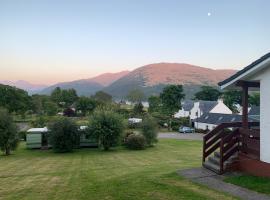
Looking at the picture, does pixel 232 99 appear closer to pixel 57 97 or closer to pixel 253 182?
pixel 57 97

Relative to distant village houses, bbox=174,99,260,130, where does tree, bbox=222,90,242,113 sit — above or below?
above

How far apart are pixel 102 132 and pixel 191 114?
180 feet

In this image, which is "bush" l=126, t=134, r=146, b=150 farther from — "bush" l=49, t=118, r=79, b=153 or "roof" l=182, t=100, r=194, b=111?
"roof" l=182, t=100, r=194, b=111

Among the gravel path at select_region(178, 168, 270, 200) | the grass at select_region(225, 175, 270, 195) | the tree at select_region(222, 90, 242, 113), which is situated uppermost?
the tree at select_region(222, 90, 242, 113)

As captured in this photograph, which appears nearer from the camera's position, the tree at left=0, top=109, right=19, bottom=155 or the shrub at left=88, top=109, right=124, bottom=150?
the tree at left=0, top=109, right=19, bottom=155

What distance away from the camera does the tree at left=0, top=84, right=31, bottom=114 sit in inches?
3395

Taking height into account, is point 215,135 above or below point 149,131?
above

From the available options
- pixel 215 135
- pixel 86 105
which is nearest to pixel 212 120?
pixel 86 105

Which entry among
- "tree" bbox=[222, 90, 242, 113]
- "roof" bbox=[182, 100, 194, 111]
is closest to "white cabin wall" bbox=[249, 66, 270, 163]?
"roof" bbox=[182, 100, 194, 111]

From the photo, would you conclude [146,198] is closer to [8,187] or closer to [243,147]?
[243,147]

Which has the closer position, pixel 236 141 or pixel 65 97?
pixel 236 141

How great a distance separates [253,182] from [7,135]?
27.3 metres

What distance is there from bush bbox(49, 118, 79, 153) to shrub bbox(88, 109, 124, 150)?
80.9 inches

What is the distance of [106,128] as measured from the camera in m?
33.2
